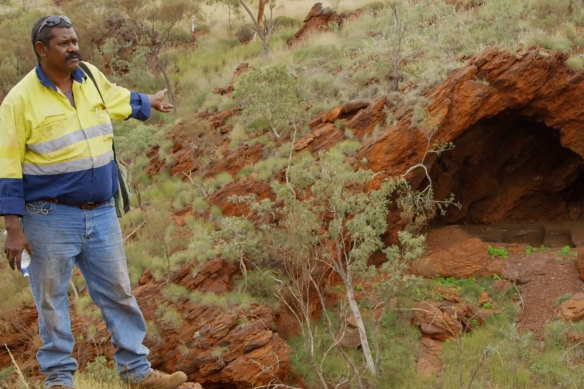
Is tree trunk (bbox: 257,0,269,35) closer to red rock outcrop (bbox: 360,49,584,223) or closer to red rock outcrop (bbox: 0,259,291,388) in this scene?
red rock outcrop (bbox: 360,49,584,223)

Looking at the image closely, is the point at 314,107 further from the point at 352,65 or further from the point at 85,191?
the point at 85,191

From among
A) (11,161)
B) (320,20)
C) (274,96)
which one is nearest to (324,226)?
(274,96)

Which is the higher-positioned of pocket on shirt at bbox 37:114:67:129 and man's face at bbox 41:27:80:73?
man's face at bbox 41:27:80:73

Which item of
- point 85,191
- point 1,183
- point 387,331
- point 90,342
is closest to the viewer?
point 1,183

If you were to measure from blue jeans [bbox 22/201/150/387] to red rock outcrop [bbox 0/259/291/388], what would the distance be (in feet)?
14.6

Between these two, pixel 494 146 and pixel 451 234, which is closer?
pixel 451 234

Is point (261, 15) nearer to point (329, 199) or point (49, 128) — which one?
point (329, 199)

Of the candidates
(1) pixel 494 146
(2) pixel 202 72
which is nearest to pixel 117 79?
(2) pixel 202 72

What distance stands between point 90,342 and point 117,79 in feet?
45.8

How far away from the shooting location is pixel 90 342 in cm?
809

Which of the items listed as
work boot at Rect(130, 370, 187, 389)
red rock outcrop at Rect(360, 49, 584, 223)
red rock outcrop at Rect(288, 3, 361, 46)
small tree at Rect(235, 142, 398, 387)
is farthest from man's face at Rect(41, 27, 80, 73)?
red rock outcrop at Rect(288, 3, 361, 46)

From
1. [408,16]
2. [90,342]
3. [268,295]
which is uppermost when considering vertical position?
[408,16]

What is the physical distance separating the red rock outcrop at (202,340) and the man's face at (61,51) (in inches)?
210

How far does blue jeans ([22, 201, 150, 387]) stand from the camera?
3557 mm
